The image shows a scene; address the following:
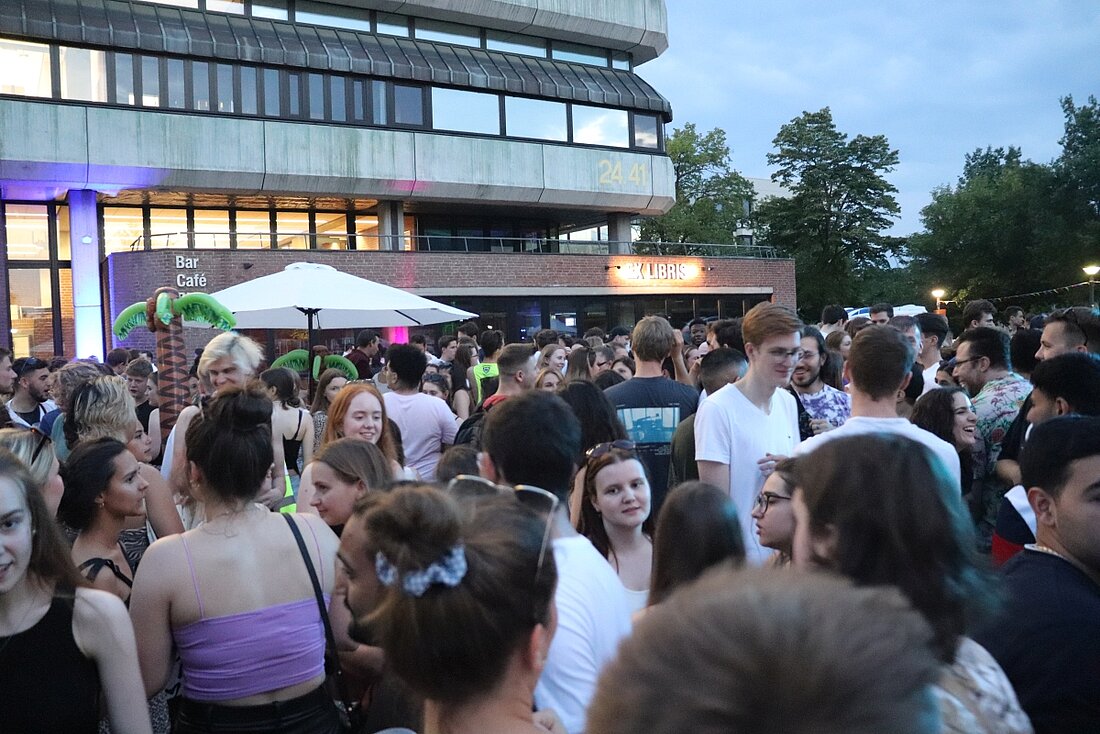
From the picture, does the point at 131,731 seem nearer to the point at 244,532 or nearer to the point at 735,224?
the point at 244,532

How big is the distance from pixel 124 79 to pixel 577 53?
1610cm

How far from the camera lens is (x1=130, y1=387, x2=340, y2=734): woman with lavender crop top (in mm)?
2678

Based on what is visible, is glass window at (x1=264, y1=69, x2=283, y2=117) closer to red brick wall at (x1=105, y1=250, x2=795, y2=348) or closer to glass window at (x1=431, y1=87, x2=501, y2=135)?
red brick wall at (x1=105, y1=250, x2=795, y2=348)

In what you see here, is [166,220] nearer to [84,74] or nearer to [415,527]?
[84,74]

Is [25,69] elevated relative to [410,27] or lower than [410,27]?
lower

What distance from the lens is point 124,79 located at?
23438 mm

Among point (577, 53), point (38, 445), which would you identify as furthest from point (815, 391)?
point (577, 53)

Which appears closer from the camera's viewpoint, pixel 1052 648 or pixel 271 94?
pixel 1052 648

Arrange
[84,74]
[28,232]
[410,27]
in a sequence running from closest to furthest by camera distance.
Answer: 1. [84,74]
2. [28,232]
3. [410,27]

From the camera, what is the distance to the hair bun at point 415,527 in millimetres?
1570

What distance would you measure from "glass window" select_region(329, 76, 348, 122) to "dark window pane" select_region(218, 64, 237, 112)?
9.82 ft

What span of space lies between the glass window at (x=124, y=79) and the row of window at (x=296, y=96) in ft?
0.09

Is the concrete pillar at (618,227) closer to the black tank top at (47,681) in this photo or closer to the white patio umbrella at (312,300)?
the white patio umbrella at (312,300)

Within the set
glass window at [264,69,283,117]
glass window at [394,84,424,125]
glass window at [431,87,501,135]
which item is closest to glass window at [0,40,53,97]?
glass window at [264,69,283,117]
